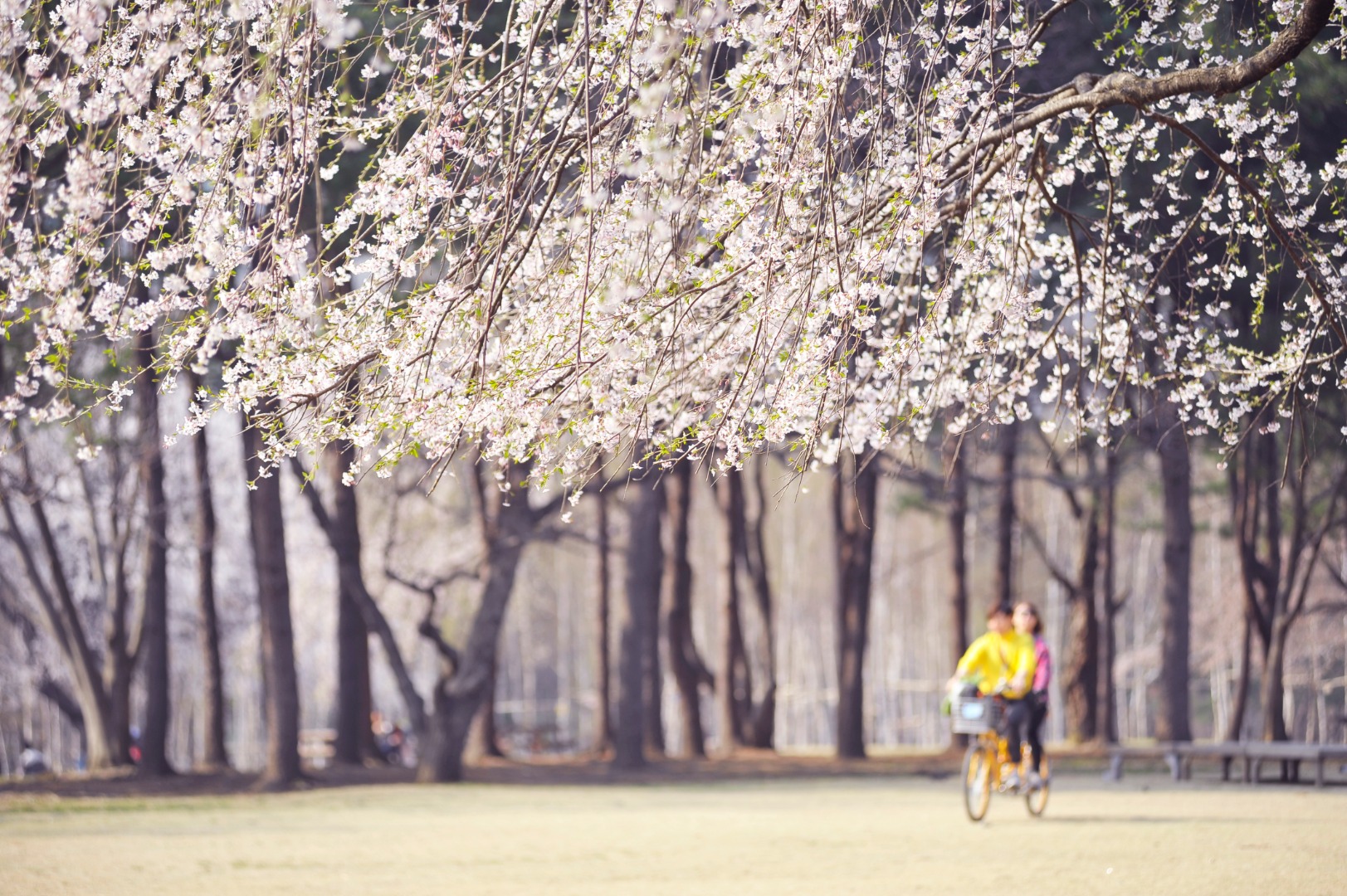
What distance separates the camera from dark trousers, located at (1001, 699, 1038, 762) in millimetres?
12203

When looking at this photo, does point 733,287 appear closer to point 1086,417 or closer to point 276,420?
point 276,420

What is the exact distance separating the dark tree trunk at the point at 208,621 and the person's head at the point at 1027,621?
39.7 feet

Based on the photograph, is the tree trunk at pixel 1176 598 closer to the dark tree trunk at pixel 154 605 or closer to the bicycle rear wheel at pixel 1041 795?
the bicycle rear wheel at pixel 1041 795

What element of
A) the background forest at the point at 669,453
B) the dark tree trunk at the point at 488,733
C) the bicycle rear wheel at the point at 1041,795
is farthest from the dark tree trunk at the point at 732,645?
the bicycle rear wheel at the point at 1041,795

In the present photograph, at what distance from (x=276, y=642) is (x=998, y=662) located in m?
9.16

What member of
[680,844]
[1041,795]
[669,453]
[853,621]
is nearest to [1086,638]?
[853,621]

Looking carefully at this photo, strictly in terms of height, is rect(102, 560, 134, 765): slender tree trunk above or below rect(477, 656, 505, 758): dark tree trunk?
above

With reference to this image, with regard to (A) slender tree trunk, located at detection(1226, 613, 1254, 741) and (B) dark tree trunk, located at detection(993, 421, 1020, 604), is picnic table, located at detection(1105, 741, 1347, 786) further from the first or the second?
(B) dark tree trunk, located at detection(993, 421, 1020, 604)

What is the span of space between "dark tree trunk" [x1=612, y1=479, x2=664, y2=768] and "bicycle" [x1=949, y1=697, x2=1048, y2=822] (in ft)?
26.8

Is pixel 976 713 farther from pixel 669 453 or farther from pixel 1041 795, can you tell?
pixel 669 453

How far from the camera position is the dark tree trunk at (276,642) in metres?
17.3

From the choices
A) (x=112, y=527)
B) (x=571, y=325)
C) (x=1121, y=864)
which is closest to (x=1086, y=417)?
(x=1121, y=864)

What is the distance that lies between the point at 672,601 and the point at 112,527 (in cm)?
949

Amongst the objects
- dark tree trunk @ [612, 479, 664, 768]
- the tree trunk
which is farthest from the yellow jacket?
the tree trunk
